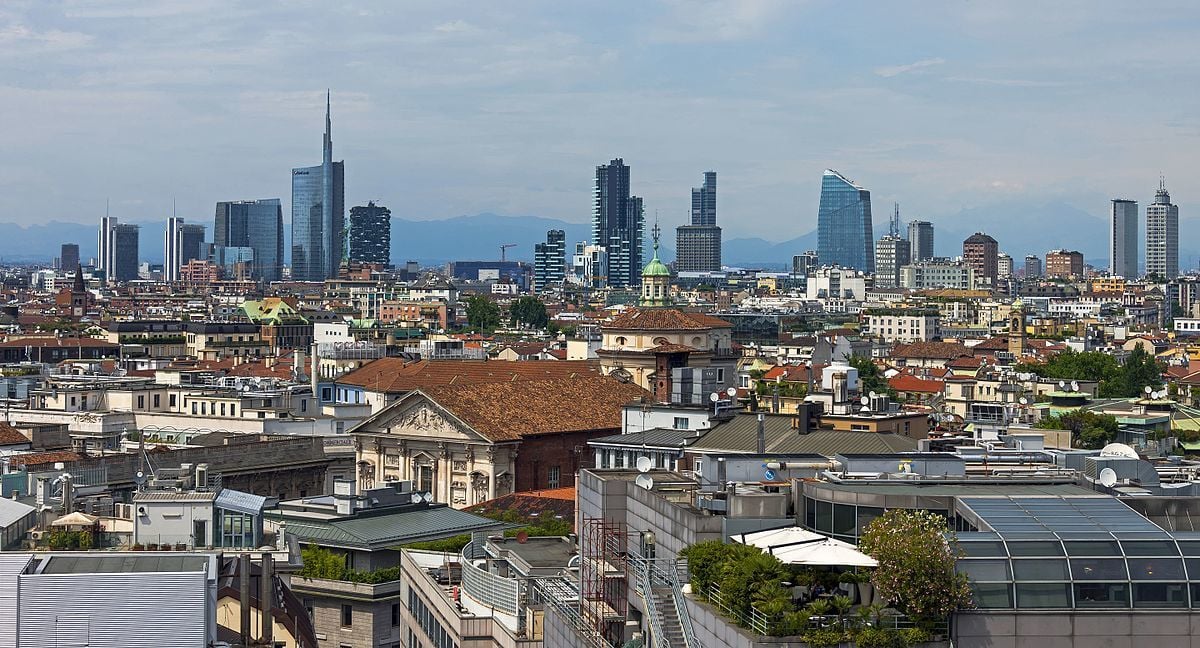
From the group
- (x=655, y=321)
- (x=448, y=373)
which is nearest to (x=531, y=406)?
(x=448, y=373)

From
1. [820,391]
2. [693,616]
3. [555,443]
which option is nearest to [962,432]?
[820,391]

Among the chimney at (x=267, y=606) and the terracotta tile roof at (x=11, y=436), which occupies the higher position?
the terracotta tile roof at (x=11, y=436)

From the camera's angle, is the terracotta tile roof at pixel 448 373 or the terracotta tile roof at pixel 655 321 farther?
the terracotta tile roof at pixel 655 321

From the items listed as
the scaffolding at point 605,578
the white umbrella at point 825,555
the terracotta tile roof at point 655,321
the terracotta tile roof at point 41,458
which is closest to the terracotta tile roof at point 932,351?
the terracotta tile roof at point 655,321

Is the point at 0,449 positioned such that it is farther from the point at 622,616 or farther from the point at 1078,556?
the point at 1078,556

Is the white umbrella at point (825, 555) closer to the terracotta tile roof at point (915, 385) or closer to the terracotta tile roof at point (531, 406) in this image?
the terracotta tile roof at point (531, 406)

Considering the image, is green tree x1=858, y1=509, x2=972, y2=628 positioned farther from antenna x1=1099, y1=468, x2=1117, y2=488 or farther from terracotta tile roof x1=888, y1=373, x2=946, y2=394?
terracotta tile roof x1=888, y1=373, x2=946, y2=394

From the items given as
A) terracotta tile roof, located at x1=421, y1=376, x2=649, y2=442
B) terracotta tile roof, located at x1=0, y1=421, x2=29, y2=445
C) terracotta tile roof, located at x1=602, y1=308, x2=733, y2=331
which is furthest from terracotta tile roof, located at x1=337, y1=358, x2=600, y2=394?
terracotta tile roof, located at x1=0, y1=421, x2=29, y2=445
